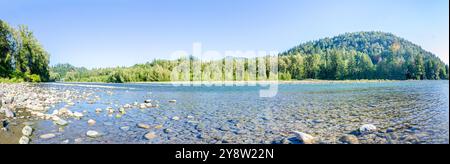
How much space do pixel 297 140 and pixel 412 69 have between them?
10851 centimetres

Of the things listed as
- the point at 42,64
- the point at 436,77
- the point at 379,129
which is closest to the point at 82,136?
the point at 379,129

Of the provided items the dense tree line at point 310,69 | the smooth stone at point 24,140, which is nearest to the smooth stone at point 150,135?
the smooth stone at point 24,140

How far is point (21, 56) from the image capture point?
58.1 meters

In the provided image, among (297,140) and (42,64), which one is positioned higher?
(42,64)

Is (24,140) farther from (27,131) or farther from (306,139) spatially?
(306,139)

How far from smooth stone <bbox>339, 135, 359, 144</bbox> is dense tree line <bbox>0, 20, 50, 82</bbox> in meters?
59.9

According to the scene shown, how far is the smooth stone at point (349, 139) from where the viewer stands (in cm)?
596

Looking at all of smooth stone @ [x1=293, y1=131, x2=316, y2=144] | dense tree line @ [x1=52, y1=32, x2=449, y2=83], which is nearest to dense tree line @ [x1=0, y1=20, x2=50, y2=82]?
dense tree line @ [x1=52, y1=32, x2=449, y2=83]

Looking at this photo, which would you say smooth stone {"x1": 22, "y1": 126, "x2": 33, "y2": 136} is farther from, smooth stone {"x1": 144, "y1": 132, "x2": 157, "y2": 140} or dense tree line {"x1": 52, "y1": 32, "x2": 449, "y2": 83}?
dense tree line {"x1": 52, "y1": 32, "x2": 449, "y2": 83}

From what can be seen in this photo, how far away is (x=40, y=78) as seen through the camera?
226 feet

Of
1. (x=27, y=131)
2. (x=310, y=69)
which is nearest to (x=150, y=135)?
(x=27, y=131)

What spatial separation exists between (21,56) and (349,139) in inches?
2863
